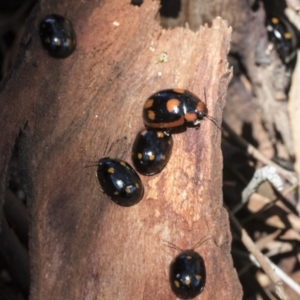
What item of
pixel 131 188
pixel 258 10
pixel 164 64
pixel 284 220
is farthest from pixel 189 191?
pixel 258 10

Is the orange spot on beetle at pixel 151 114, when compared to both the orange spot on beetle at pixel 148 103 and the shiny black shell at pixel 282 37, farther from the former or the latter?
the shiny black shell at pixel 282 37

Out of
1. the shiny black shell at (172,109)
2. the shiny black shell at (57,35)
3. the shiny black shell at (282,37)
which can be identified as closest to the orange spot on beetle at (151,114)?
the shiny black shell at (172,109)

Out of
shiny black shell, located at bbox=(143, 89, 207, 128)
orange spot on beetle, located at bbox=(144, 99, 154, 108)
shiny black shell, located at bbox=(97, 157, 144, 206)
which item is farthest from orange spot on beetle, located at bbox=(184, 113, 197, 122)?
shiny black shell, located at bbox=(97, 157, 144, 206)

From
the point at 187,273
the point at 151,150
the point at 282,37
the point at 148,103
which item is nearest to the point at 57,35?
the point at 148,103

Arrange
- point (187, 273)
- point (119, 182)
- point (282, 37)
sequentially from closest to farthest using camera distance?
point (187, 273) → point (119, 182) → point (282, 37)

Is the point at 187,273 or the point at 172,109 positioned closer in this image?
the point at 187,273

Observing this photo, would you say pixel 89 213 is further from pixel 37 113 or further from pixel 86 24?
pixel 86 24

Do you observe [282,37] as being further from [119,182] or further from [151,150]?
[119,182]
